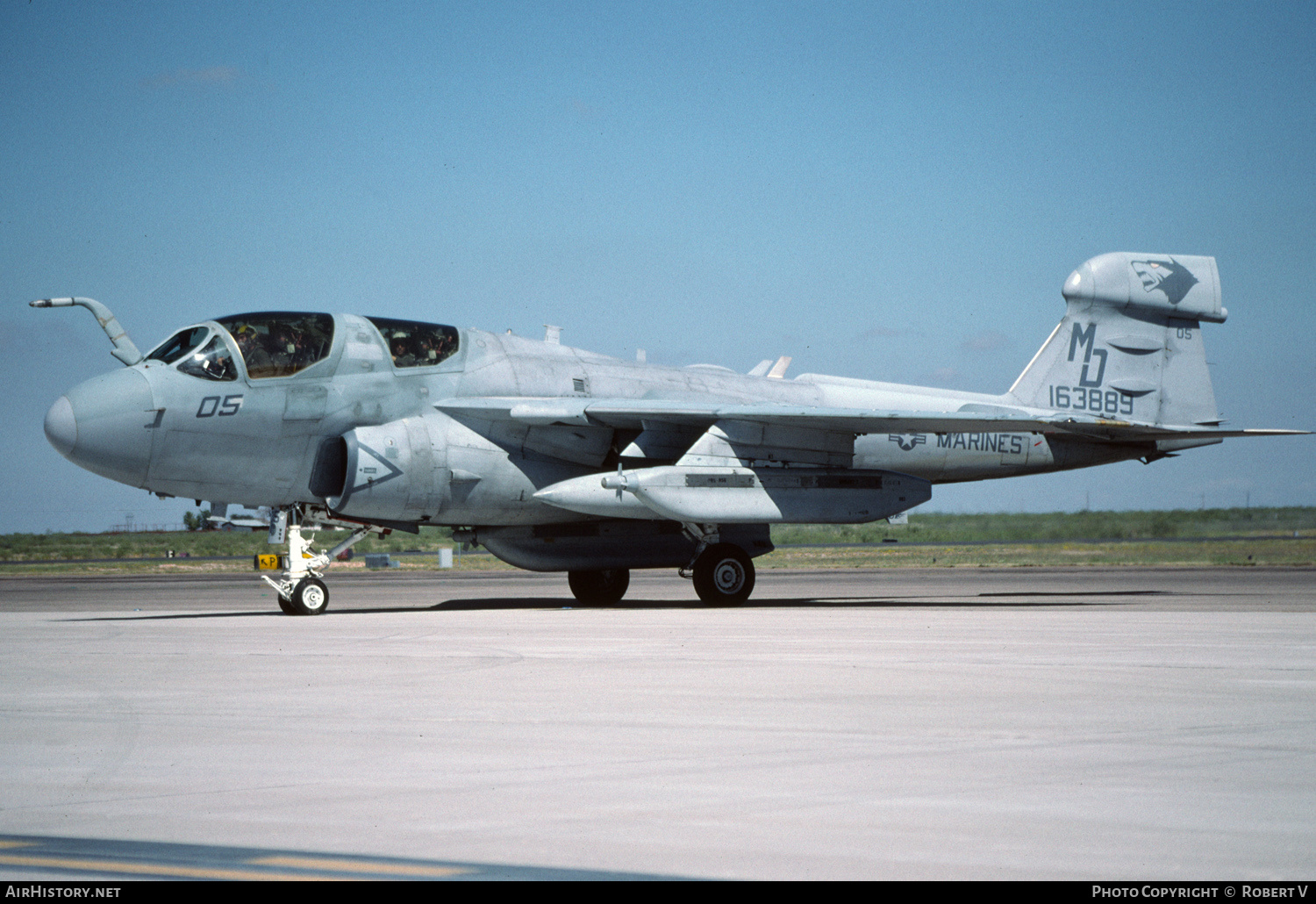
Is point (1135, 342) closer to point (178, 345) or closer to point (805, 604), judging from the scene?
point (805, 604)

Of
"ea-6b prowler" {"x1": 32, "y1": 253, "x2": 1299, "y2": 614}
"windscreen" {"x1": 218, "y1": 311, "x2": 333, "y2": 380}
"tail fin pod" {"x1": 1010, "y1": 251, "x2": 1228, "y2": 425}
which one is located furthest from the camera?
"tail fin pod" {"x1": 1010, "y1": 251, "x2": 1228, "y2": 425}

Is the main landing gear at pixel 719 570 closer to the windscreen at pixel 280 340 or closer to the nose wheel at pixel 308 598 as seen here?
the nose wheel at pixel 308 598

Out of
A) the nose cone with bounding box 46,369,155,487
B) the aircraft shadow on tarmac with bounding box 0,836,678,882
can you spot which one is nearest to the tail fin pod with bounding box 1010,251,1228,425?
the nose cone with bounding box 46,369,155,487

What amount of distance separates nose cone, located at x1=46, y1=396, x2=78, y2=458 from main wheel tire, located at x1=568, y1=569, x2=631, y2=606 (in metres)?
7.63

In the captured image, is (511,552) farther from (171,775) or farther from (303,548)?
(171,775)

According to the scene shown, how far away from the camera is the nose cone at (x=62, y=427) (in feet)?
48.3

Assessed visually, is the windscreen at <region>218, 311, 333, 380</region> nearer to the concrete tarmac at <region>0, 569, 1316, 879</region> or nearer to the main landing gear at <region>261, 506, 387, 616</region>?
the main landing gear at <region>261, 506, 387, 616</region>

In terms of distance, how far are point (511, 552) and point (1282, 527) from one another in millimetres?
30842

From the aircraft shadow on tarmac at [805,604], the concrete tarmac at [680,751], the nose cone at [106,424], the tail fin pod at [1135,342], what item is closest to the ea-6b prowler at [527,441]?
the nose cone at [106,424]

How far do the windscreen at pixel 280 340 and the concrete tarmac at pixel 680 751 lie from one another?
4.31 metres

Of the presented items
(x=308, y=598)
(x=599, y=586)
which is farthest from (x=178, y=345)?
(x=599, y=586)

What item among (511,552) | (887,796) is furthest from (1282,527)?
(887,796)

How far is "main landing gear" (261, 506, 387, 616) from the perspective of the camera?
15883 mm
